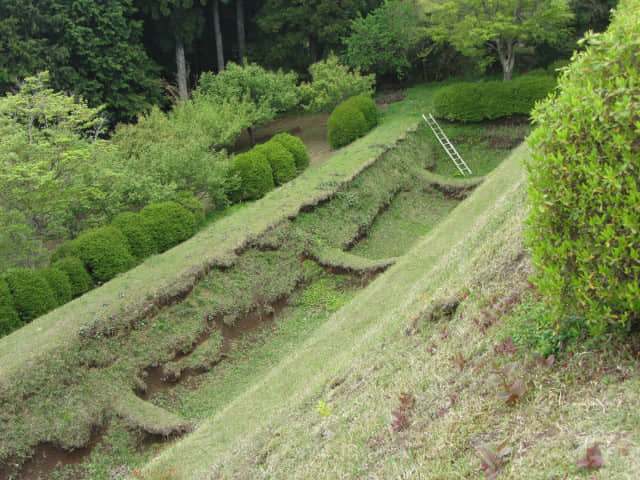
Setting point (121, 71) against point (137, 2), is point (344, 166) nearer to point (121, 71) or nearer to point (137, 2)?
point (121, 71)

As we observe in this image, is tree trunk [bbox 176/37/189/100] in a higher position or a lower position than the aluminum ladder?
higher

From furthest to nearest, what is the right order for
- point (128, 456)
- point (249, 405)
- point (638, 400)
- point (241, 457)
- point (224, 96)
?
1. point (224, 96)
2. point (128, 456)
3. point (249, 405)
4. point (241, 457)
5. point (638, 400)

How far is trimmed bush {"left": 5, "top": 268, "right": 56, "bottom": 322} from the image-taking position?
14.1 metres

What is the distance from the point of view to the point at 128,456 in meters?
10.3

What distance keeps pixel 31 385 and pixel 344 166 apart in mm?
13868

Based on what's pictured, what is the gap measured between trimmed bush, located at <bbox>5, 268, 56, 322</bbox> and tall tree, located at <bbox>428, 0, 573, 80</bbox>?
21462 mm

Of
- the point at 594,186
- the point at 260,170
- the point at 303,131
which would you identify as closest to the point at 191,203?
the point at 260,170

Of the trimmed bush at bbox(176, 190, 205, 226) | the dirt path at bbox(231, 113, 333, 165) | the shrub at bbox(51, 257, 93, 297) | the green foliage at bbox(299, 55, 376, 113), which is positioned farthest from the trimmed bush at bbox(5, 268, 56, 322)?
the green foliage at bbox(299, 55, 376, 113)

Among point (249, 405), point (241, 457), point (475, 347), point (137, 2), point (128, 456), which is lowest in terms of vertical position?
point (128, 456)

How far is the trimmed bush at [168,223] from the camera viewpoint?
57.9ft

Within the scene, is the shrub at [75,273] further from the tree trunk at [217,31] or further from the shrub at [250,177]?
the tree trunk at [217,31]

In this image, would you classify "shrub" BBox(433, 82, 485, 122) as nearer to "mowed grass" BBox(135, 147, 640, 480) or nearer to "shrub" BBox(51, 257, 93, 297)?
"mowed grass" BBox(135, 147, 640, 480)

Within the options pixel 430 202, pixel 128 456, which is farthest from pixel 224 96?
pixel 128 456

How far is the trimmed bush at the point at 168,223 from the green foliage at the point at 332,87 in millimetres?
13830
